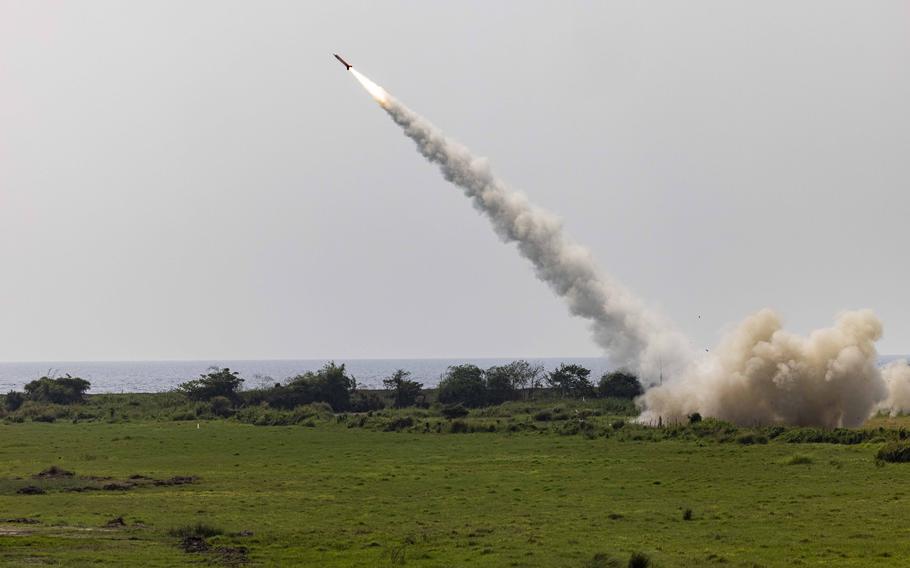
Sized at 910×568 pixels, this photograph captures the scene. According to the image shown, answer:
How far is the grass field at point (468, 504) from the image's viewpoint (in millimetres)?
32219

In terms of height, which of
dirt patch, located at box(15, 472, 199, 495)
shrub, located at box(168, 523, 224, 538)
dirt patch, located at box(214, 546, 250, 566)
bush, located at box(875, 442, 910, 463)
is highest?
bush, located at box(875, 442, 910, 463)

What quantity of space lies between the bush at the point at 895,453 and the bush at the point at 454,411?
49026mm

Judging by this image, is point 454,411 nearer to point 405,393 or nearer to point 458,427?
point 405,393

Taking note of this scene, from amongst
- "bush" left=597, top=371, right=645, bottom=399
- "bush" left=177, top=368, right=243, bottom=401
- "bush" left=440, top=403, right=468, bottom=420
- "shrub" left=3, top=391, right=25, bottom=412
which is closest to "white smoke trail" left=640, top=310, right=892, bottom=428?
"bush" left=440, top=403, right=468, bottom=420

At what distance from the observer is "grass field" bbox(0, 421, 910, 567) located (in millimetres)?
32219

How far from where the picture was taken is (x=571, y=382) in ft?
406

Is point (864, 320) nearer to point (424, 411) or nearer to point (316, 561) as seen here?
point (424, 411)

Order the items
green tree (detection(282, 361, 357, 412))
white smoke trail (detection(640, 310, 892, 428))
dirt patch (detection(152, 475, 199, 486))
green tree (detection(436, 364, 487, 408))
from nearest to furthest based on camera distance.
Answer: dirt patch (detection(152, 475, 199, 486))
white smoke trail (detection(640, 310, 892, 428))
green tree (detection(282, 361, 357, 412))
green tree (detection(436, 364, 487, 408))

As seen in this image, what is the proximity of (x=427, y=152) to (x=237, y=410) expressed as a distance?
4314 cm

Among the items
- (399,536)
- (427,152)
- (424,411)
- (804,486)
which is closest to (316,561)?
(399,536)

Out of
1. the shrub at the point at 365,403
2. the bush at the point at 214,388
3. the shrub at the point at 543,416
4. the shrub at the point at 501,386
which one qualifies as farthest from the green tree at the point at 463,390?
the bush at the point at 214,388

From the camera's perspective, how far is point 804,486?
149ft

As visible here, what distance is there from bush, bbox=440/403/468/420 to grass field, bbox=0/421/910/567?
29.3m

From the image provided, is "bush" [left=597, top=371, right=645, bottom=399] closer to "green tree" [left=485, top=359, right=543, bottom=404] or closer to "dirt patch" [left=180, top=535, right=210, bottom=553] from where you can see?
"green tree" [left=485, top=359, right=543, bottom=404]
